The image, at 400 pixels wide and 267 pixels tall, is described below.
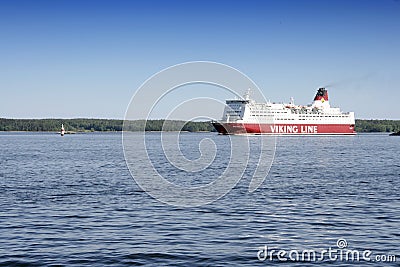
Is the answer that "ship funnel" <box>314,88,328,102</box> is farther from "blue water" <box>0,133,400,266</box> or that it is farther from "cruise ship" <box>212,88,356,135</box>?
"blue water" <box>0,133,400,266</box>

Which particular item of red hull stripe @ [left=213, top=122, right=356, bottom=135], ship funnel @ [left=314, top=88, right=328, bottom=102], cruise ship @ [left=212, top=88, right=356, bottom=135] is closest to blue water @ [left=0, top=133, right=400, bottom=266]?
cruise ship @ [left=212, top=88, right=356, bottom=135]

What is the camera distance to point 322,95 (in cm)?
15288

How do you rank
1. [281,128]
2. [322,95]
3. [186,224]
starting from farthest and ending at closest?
[322,95] < [281,128] < [186,224]

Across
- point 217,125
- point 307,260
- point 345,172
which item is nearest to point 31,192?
point 307,260

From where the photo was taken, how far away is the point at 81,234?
672 inches

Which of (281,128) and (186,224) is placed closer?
(186,224)

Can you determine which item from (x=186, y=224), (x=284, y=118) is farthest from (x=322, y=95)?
(x=186, y=224)

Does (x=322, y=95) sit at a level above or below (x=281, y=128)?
above

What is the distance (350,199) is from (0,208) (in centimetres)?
1366

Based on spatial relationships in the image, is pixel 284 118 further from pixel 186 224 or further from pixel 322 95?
pixel 186 224

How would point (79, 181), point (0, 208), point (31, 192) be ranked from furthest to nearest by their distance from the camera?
point (79, 181)
point (31, 192)
point (0, 208)

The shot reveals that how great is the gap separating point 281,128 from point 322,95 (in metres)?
20.1

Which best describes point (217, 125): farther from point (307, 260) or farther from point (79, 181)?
point (307, 260)

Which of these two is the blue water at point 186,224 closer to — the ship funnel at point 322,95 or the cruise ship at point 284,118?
the cruise ship at point 284,118
